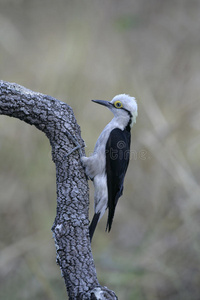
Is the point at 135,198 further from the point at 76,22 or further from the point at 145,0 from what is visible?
the point at 145,0

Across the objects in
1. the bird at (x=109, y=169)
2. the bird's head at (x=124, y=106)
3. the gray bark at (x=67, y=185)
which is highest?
the bird's head at (x=124, y=106)

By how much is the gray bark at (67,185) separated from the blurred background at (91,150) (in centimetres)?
276

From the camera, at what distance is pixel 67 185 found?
2.49 metres

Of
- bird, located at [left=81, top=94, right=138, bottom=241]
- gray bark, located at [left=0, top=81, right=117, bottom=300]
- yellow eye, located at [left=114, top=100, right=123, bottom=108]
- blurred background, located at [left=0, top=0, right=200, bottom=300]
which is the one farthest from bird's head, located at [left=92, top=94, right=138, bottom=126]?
blurred background, located at [left=0, top=0, right=200, bottom=300]

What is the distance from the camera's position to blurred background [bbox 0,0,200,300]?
4984mm

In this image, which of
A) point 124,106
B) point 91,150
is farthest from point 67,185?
point 91,150

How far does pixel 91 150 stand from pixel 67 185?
3.09 meters

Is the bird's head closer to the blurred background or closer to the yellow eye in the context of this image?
the yellow eye

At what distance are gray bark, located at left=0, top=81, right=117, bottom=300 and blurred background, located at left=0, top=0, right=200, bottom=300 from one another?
108 inches

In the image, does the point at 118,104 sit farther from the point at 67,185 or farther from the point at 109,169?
the point at 67,185

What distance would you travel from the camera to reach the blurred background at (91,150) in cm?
498

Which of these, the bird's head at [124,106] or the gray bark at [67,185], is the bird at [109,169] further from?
the gray bark at [67,185]

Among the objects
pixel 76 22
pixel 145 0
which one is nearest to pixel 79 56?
pixel 76 22

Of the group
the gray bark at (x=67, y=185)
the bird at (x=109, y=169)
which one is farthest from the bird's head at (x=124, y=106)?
the gray bark at (x=67, y=185)
